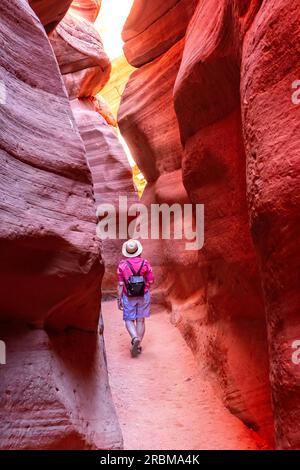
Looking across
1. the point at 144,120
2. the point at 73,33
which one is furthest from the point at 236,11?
the point at 73,33

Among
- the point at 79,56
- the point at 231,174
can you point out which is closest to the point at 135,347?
the point at 231,174

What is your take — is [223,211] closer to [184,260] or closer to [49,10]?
[184,260]

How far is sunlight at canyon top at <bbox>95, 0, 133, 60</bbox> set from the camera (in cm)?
2609

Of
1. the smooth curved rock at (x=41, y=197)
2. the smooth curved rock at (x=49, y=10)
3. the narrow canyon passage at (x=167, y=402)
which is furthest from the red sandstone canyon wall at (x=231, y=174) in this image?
the smooth curved rock at (x=49, y=10)

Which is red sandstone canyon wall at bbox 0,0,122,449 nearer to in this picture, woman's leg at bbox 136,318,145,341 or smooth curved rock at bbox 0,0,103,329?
smooth curved rock at bbox 0,0,103,329

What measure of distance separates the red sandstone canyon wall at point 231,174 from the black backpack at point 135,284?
90 centimetres

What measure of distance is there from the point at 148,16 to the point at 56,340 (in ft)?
22.6

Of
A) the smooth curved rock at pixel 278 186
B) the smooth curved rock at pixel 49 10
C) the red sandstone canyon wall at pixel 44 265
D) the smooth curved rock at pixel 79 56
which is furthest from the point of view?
the smooth curved rock at pixel 79 56

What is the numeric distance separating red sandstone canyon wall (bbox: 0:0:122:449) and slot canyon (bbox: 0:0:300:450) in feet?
0.04

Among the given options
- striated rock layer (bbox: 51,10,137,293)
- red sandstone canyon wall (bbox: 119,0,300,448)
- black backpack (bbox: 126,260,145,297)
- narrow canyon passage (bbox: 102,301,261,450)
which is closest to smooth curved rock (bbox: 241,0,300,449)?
red sandstone canyon wall (bbox: 119,0,300,448)

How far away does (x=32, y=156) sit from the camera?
400 centimetres

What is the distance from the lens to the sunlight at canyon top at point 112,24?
2609 cm

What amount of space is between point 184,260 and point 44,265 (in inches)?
188

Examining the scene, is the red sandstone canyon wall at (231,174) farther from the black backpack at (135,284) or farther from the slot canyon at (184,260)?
the black backpack at (135,284)
